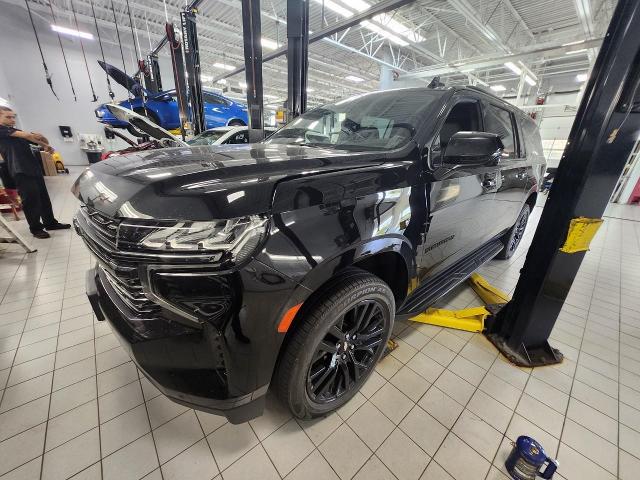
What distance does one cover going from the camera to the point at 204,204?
2.64ft

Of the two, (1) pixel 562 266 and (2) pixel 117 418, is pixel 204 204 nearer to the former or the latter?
(2) pixel 117 418

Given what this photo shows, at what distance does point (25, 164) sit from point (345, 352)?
189 inches

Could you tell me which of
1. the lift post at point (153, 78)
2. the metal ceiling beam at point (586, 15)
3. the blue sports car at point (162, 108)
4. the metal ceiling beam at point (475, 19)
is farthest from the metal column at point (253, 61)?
the metal ceiling beam at point (586, 15)

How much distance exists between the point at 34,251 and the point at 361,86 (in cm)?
1532

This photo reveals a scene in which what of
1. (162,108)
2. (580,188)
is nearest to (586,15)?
(580,188)

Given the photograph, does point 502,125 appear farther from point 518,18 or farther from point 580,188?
point 518,18

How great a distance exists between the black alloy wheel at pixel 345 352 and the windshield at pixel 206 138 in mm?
4633

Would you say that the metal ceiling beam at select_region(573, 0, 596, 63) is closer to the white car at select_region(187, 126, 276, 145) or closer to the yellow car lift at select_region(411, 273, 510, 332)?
the white car at select_region(187, 126, 276, 145)

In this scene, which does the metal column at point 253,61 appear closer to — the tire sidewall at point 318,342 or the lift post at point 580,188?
the tire sidewall at point 318,342

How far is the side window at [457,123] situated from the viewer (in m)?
1.43

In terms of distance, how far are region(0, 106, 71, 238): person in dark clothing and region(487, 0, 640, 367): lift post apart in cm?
529

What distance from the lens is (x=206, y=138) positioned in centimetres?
514

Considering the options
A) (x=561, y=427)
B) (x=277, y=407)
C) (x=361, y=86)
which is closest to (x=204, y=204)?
(x=277, y=407)

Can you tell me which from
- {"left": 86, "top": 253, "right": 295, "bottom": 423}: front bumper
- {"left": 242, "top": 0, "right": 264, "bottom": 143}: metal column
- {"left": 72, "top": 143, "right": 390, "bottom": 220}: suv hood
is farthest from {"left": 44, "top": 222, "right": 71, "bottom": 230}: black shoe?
{"left": 86, "top": 253, "right": 295, "bottom": 423}: front bumper
